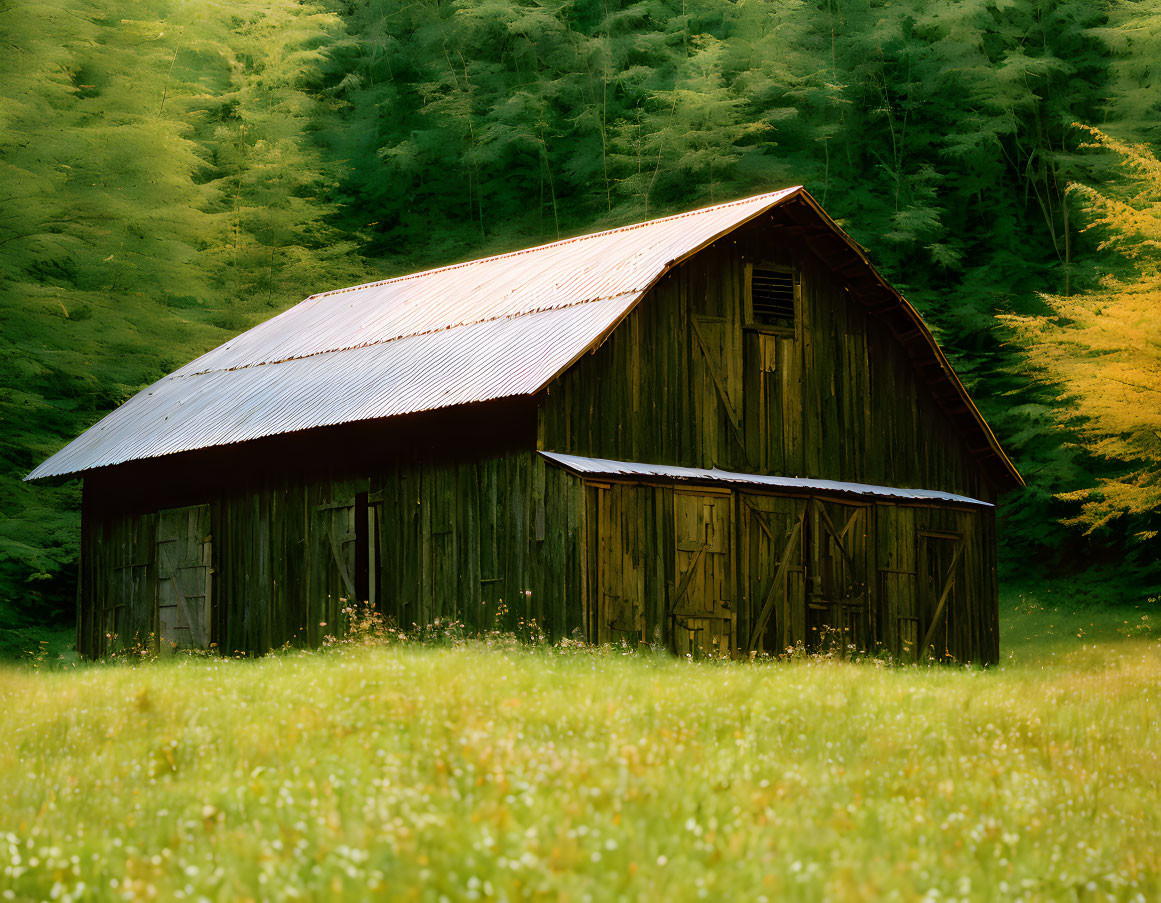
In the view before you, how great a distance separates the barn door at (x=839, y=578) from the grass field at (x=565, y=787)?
5.83 metres

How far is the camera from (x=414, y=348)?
20969mm

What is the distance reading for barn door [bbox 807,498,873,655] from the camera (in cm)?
1992

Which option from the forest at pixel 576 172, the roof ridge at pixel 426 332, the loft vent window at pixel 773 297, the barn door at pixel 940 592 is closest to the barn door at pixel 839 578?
the barn door at pixel 940 592

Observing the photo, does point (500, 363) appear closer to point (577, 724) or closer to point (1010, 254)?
point (577, 724)

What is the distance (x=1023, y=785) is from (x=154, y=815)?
5.66 metres

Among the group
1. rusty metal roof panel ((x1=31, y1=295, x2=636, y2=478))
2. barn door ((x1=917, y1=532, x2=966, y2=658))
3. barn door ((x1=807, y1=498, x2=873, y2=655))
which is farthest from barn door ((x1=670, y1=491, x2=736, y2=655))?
barn door ((x1=917, y1=532, x2=966, y2=658))

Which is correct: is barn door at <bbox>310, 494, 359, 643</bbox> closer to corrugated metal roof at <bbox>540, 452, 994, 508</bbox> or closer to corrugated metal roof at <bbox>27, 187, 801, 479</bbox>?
corrugated metal roof at <bbox>27, 187, 801, 479</bbox>

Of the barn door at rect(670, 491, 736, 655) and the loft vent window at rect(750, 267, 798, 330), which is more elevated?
the loft vent window at rect(750, 267, 798, 330)

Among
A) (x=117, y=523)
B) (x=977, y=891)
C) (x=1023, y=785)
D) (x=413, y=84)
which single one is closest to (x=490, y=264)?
(x=117, y=523)

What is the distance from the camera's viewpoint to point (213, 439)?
69.3 feet

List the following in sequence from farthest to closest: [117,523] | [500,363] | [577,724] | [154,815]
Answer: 1. [117,523]
2. [500,363]
3. [577,724]
4. [154,815]

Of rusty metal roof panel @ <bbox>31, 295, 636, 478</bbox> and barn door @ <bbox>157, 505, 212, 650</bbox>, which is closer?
rusty metal roof panel @ <bbox>31, 295, 636, 478</bbox>

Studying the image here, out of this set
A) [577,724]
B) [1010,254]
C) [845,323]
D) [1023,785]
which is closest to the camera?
[1023,785]

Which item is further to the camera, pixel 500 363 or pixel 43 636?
pixel 43 636
